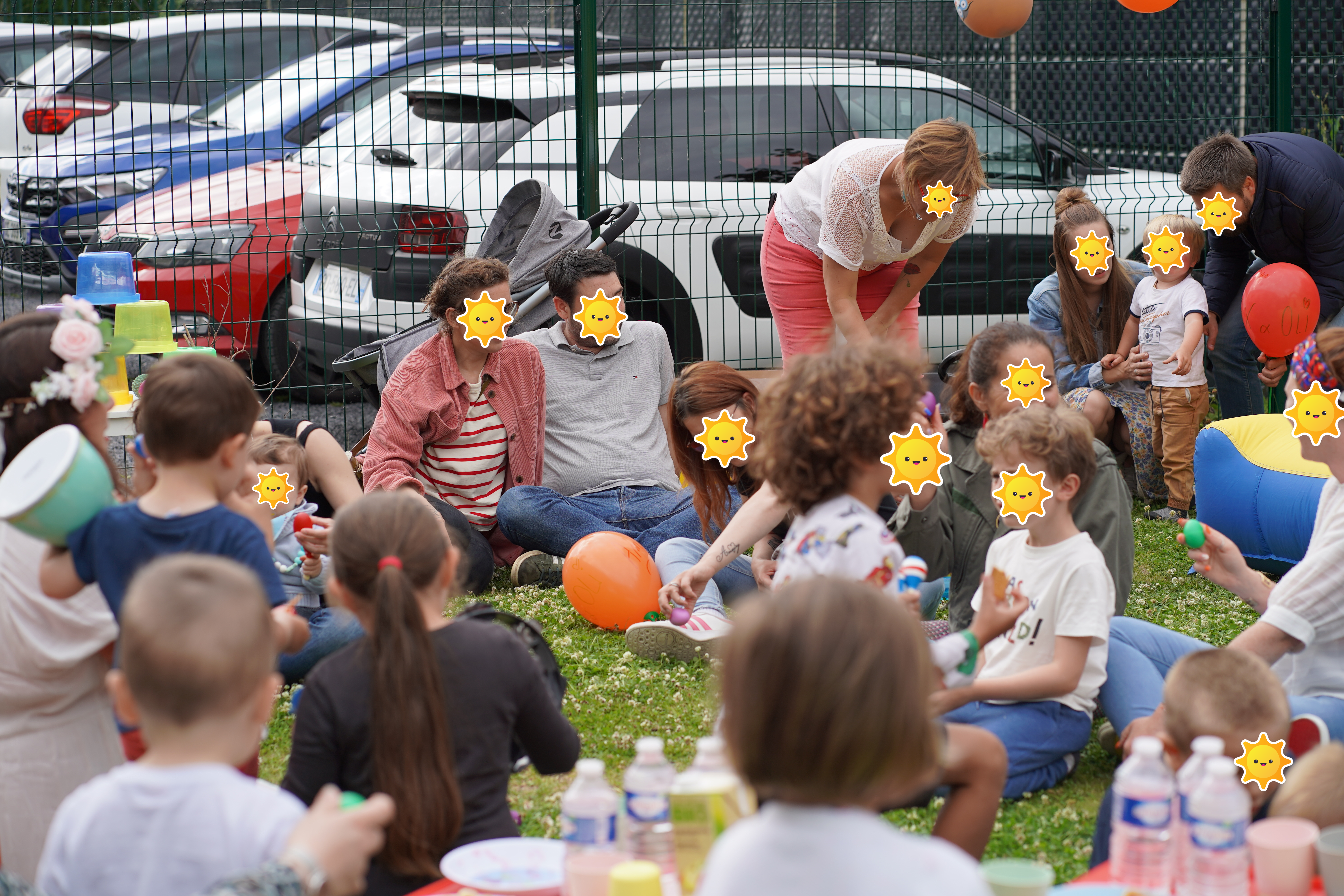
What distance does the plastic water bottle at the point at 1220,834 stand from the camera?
1900 millimetres

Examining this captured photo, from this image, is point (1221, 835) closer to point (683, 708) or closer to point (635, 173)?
point (683, 708)

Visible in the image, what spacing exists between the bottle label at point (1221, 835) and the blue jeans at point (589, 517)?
2.99 metres

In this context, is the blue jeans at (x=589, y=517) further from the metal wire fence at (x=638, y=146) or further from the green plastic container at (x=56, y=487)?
the green plastic container at (x=56, y=487)

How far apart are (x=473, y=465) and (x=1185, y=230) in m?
3.25

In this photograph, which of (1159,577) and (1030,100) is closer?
(1159,577)

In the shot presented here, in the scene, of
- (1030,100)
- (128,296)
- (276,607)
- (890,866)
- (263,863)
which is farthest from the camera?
(1030,100)

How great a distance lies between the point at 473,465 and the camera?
5125 mm

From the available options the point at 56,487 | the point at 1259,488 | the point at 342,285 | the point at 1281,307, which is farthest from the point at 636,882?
the point at 342,285

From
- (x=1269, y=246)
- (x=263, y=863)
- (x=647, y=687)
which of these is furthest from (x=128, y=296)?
(x=1269, y=246)

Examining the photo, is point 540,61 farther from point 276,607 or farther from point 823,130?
point 276,607

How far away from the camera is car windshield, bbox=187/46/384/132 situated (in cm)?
838

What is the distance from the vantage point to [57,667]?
104 inches

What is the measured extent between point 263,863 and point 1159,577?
13.3 ft

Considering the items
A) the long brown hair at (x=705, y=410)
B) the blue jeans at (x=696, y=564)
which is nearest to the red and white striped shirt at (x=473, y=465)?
the blue jeans at (x=696, y=564)
